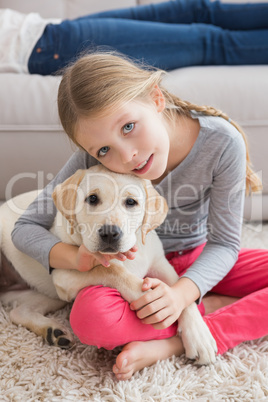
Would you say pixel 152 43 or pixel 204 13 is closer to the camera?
pixel 152 43

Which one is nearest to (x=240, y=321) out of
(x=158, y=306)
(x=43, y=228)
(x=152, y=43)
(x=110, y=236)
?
(x=158, y=306)

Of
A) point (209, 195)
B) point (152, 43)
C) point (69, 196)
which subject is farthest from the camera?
point (152, 43)

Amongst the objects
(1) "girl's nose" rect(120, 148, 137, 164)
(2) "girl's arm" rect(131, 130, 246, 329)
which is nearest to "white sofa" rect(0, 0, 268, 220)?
(2) "girl's arm" rect(131, 130, 246, 329)

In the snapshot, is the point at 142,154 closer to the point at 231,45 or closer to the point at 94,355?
the point at 94,355

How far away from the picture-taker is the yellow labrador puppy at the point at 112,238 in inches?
44.8

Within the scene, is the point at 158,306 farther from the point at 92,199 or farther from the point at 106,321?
the point at 92,199

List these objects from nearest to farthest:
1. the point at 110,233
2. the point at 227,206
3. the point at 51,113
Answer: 1. the point at 110,233
2. the point at 227,206
3. the point at 51,113

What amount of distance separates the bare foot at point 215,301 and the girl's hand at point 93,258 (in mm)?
375

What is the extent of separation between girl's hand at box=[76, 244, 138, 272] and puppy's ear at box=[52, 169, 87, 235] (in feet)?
0.31

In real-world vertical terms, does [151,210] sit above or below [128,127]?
below

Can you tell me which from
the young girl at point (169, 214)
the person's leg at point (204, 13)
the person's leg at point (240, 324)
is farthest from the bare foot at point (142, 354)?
the person's leg at point (204, 13)

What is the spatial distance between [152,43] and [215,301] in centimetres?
130

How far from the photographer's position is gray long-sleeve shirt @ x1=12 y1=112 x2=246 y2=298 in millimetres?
1354

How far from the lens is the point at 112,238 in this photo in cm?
110
